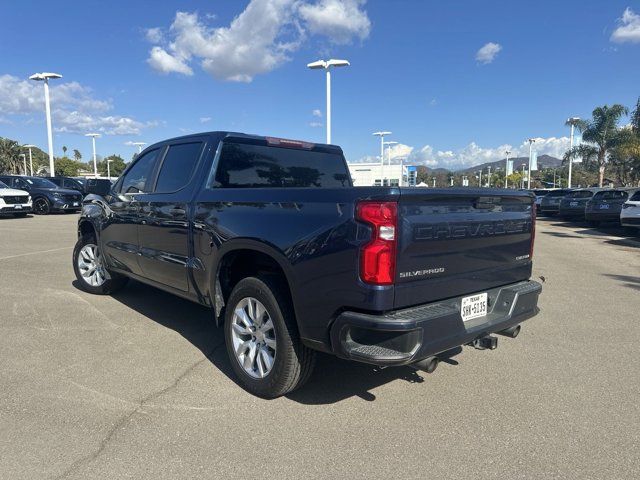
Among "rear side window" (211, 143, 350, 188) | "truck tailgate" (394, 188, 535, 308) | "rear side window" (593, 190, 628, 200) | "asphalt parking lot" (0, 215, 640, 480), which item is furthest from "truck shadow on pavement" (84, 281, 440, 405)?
"rear side window" (593, 190, 628, 200)

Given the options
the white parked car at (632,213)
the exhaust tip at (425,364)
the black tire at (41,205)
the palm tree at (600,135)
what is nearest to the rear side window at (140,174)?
the exhaust tip at (425,364)

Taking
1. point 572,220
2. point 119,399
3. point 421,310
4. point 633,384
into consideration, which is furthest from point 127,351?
point 572,220

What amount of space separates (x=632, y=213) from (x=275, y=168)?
13790 millimetres

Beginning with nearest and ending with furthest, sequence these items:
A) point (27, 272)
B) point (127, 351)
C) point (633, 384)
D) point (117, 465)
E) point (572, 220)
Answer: point (117, 465), point (633, 384), point (127, 351), point (27, 272), point (572, 220)

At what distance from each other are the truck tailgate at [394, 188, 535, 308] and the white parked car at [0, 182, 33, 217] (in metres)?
19.8

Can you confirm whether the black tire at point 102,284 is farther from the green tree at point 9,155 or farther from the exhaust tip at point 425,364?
the green tree at point 9,155

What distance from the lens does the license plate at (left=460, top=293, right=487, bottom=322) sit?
325cm

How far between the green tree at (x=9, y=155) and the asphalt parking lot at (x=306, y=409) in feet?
332

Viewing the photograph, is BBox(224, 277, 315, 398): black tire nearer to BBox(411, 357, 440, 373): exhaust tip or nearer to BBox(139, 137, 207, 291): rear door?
BBox(411, 357, 440, 373): exhaust tip

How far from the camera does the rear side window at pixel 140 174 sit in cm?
514

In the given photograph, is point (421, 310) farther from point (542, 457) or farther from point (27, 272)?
point (27, 272)

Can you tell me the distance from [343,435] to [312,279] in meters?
1.01

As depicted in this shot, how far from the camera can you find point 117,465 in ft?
8.94

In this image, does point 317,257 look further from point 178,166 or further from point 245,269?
point 178,166
